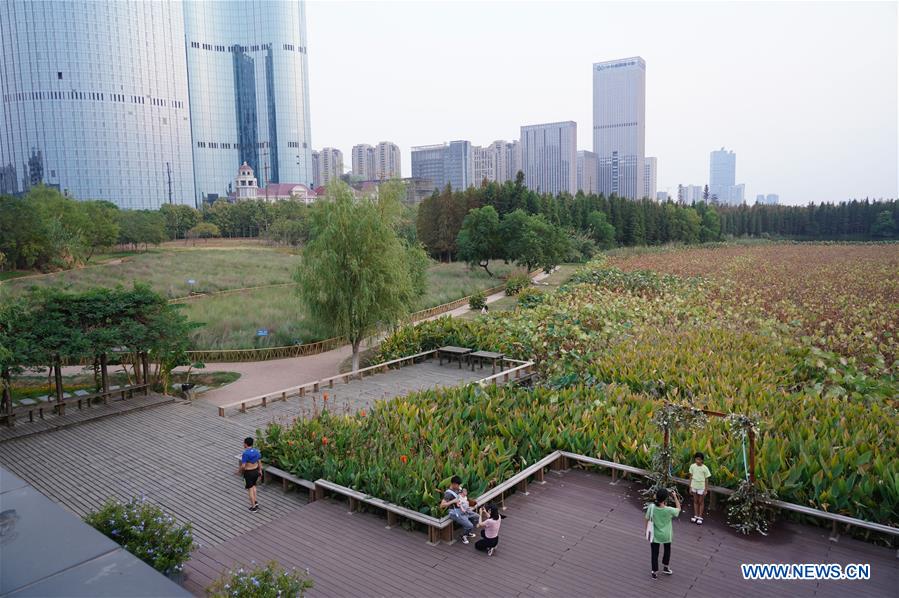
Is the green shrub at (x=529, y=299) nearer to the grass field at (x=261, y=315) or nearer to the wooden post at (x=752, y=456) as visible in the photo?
the grass field at (x=261, y=315)

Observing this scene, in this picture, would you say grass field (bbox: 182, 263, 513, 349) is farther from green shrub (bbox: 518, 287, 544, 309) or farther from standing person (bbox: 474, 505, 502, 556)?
standing person (bbox: 474, 505, 502, 556)

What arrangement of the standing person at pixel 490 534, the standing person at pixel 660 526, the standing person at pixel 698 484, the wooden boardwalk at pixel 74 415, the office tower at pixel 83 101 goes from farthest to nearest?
the office tower at pixel 83 101, the wooden boardwalk at pixel 74 415, the standing person at pixel 698 484, the standing person at pixel 490 534, the standing person at pixel 660 526

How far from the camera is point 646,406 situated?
13.3m

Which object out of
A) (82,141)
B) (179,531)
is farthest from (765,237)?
(82,141)

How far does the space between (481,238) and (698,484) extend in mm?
41265

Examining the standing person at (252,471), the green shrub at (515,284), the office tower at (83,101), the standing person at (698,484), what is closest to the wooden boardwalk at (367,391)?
the standing person at (252,471)

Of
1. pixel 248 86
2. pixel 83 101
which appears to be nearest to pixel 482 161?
pixel 248 86

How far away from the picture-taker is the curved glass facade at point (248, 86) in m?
155

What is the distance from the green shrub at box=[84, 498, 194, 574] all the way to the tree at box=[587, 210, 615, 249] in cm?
6688

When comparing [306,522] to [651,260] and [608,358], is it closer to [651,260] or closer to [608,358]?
[608,358]

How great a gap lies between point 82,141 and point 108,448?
127772mm

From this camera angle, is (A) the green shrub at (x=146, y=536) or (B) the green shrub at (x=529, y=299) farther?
(B) the green shrub at (x=529, y=299)

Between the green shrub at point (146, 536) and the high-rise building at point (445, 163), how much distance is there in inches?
6665

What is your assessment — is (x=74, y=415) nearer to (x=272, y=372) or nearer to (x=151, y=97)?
(x=272, y=372)
